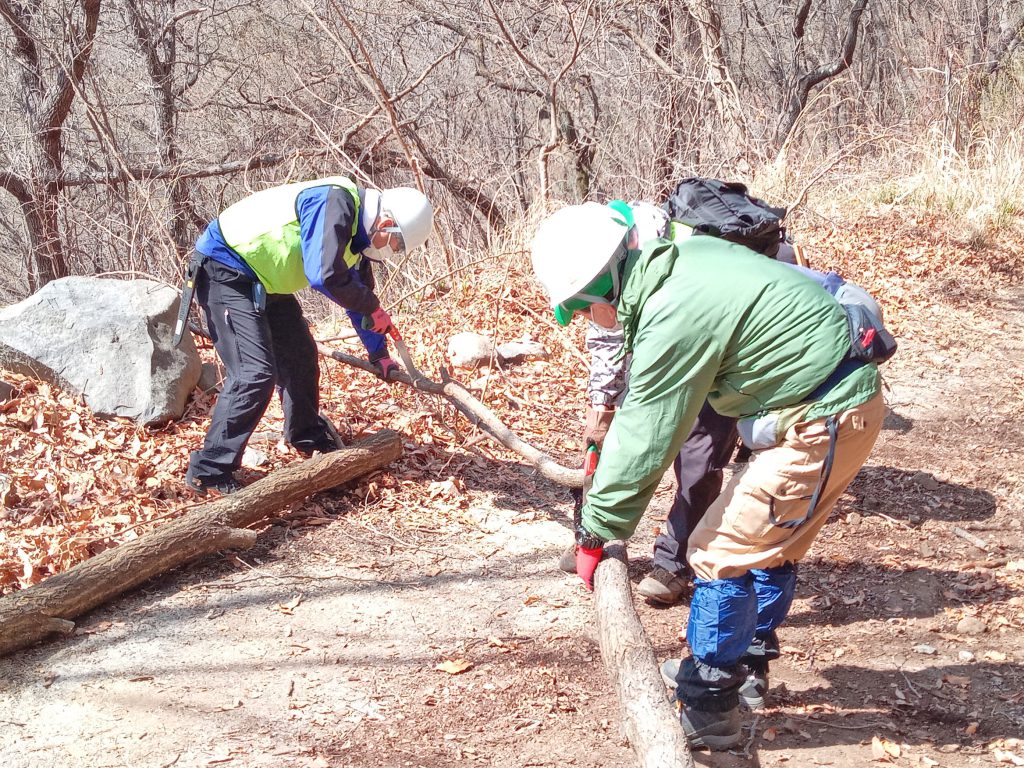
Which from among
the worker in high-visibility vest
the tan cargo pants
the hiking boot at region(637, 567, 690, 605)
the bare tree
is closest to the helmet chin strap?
the worker in high-visibility vest

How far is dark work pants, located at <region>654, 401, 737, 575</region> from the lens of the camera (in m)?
3.77

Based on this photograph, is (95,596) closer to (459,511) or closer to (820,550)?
(459,511)

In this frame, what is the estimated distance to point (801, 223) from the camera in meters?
10.0

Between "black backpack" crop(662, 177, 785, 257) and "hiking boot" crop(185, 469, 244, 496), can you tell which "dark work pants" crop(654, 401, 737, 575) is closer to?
"black backpack" crop(662, 177, 785, 257)

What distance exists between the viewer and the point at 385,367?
516 cm

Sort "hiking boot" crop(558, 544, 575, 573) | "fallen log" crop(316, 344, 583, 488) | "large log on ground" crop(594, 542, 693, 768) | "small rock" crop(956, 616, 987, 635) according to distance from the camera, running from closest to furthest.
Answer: "large log on ground" crop(594, 542, 693, 768) → "small rock" crop(956, 616, 987, 635) → "hiking boot" crop(558, 544, 575, 573) → "fallen log" crop(316, 344, 583, 488)

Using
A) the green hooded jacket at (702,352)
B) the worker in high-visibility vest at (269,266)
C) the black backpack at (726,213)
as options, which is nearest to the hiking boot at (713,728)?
the green hooded jacket at (702,352)

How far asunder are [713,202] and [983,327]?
5.44m

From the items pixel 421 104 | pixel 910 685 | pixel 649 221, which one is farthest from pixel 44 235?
pixel 910 685

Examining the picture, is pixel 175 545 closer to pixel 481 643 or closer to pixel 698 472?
pixel 481 643

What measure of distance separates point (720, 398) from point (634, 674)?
902 mm

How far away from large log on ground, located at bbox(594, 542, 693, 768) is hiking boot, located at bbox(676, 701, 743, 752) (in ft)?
1.34

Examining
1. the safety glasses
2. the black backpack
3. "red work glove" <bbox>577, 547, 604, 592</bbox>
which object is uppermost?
the black backpack

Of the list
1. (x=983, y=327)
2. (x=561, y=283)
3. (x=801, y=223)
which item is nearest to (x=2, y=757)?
(x=561, y=283)
